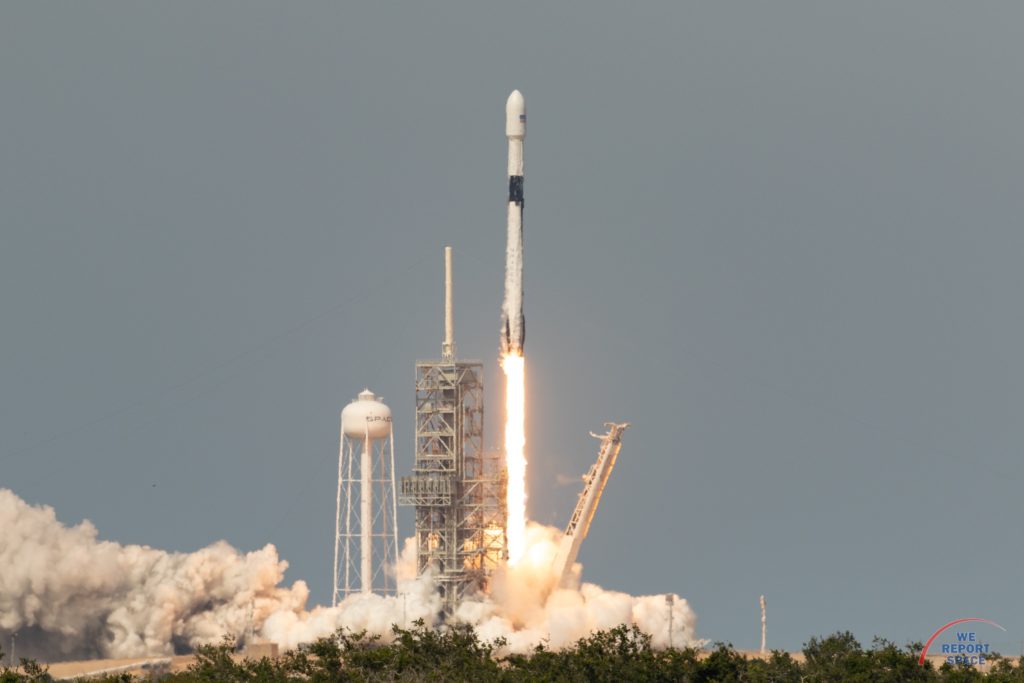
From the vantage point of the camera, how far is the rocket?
169 m

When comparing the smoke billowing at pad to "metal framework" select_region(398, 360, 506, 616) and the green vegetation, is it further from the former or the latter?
the green vegetation

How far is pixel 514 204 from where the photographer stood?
169m

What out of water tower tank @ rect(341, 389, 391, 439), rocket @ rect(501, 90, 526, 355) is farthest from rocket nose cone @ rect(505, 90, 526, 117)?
water tower tank @ rect(341, 389, 391, 439)

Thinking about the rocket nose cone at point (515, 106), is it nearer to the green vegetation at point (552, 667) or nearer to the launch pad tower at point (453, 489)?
the launch pad tower at point (453, 489)

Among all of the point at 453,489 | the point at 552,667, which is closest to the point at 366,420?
the point at 453,489

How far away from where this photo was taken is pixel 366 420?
178375 mm

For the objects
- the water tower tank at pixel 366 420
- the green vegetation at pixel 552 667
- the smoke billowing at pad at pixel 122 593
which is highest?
the water tower tank at pixel 366 420

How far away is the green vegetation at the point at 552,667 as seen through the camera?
134500 millimetres

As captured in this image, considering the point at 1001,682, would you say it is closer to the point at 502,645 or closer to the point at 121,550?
the point at 502,645

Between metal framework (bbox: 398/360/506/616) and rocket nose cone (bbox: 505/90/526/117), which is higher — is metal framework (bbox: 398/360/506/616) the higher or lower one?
the lower one

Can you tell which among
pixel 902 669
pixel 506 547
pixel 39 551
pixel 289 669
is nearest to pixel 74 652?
pixel 39 551

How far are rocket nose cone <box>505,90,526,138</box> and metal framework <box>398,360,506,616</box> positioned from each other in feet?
39.4

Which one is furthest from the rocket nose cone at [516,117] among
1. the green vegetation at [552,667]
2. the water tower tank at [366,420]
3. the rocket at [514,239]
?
the green vegetation at [552,667]

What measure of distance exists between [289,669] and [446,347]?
36287 millimetres
